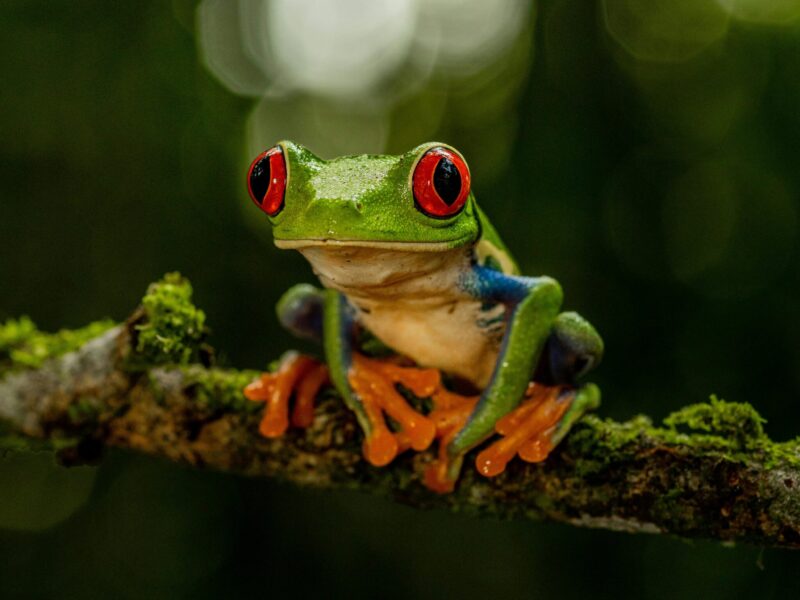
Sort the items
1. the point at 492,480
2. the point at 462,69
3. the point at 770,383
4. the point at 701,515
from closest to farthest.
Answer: the point at 701,515 → the point at 492,480 → the point at 770,383 → the point at 462,69

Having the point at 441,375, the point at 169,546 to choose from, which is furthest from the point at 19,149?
the point at 441,375

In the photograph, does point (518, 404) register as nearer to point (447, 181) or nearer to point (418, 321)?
point (418, 321)

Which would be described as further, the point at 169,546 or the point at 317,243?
the point at 169,546

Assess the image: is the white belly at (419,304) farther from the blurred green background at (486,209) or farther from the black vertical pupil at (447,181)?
the blurred green background at (486,209)

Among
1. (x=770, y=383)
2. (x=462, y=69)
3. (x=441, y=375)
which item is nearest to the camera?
(x=441, y=375)

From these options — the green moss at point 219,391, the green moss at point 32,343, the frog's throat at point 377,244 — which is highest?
the frog's throat at point 377,244

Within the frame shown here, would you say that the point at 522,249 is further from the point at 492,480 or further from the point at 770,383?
the point at 492,480

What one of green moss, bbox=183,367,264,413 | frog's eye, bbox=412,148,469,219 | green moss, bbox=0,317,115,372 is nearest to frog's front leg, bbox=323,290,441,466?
green moss, bbox=183,367,264,413

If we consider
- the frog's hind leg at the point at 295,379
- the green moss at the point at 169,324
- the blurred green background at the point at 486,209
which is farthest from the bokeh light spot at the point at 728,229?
the green moss at the point at 169,324
